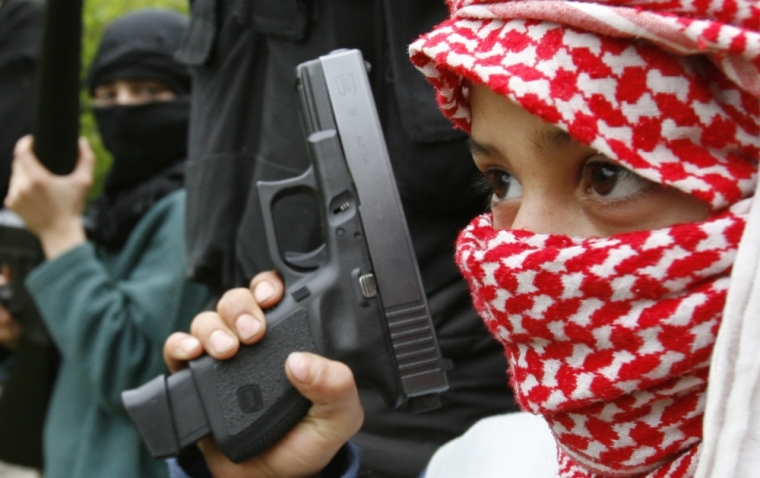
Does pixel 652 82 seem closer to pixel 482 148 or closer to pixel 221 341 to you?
pixel 482 148

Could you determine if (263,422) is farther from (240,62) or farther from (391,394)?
(240,62)

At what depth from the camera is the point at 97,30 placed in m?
5.80

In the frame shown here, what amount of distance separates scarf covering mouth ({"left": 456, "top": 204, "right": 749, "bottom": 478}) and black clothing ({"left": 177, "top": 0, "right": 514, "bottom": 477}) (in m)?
0.73

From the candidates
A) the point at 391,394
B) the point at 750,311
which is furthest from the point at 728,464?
the point at 391,394

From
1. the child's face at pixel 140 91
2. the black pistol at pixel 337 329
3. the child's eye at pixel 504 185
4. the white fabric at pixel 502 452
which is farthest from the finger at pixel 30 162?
the child's eye at pixel 504 185

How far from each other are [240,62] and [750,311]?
1.65 m

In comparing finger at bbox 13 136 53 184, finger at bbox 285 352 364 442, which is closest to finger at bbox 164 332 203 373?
finger at bbox 285 352 364 442

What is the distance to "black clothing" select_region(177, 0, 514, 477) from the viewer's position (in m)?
2.04

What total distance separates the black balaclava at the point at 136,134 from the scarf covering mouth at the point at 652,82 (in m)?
2.40

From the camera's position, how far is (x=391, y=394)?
6.07 ft

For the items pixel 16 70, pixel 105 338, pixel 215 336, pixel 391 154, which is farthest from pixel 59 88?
pixel 16 70

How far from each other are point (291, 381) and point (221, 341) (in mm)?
167

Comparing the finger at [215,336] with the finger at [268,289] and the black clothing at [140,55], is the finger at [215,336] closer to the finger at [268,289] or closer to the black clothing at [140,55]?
the finger at [268,289]

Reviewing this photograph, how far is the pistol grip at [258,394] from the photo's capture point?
178 cm
